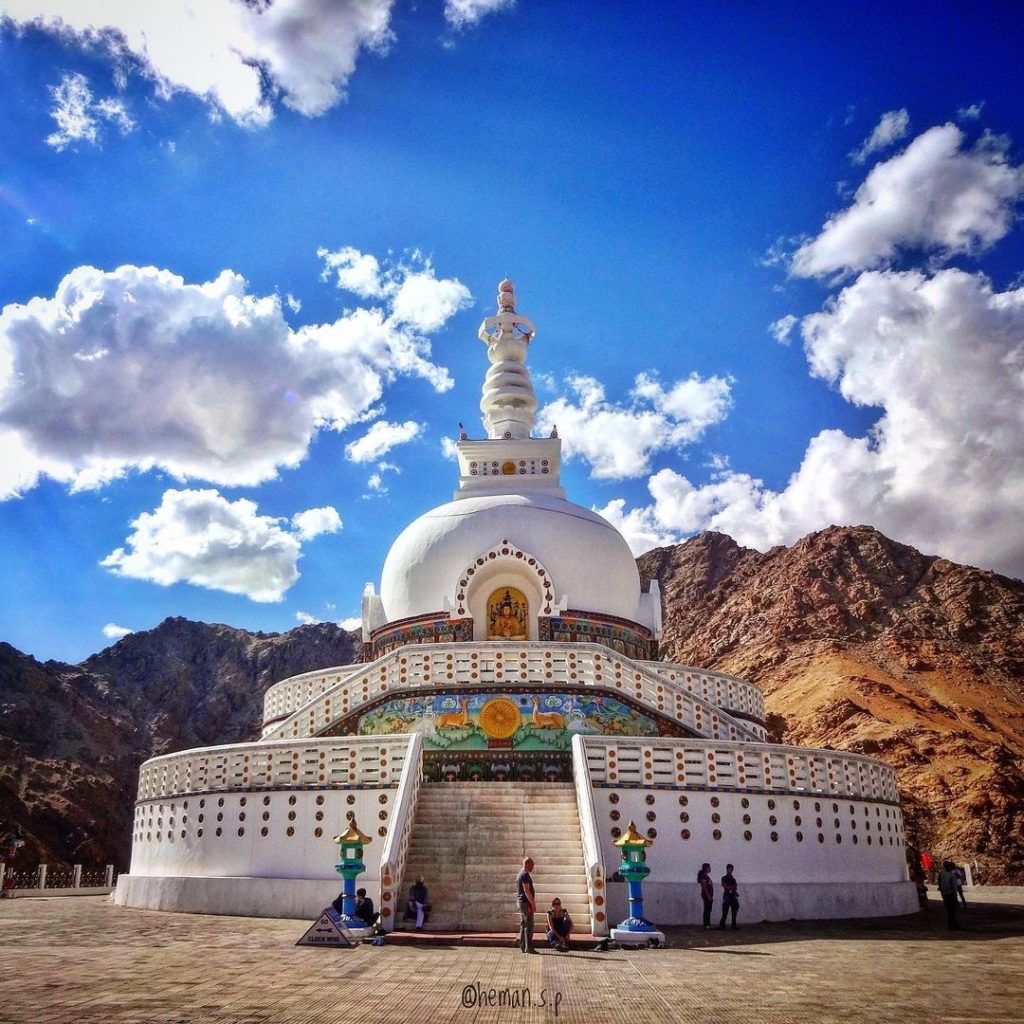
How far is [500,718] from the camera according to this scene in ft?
53.3

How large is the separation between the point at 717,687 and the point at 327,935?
39.1ft

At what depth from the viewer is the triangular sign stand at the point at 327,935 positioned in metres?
10.5

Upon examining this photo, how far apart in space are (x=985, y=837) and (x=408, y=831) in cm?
2493

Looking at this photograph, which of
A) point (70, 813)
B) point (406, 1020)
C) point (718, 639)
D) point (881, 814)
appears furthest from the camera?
point (718, 639)

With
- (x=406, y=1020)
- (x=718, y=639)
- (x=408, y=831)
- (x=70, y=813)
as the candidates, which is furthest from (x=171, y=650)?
(x=406, y=1020)

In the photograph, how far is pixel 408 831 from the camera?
13133 millimetres

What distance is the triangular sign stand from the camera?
10484 mm

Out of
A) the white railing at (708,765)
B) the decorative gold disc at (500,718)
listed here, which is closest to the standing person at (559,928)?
the white railing at (708,765)

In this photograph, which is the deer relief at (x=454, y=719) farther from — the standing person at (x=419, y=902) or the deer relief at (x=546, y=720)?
the standing person at (x=419, y=902)

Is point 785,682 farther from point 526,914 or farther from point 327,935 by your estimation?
point 327,935

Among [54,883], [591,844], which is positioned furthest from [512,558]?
[54,883]

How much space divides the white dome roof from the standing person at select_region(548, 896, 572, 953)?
1007 centimetres

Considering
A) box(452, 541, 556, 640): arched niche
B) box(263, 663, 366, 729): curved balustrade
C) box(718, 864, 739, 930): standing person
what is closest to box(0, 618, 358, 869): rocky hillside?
box(263, 663, 366, 729): curved balustrade

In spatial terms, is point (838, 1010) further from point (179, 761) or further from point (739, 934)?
point (179, 761)
